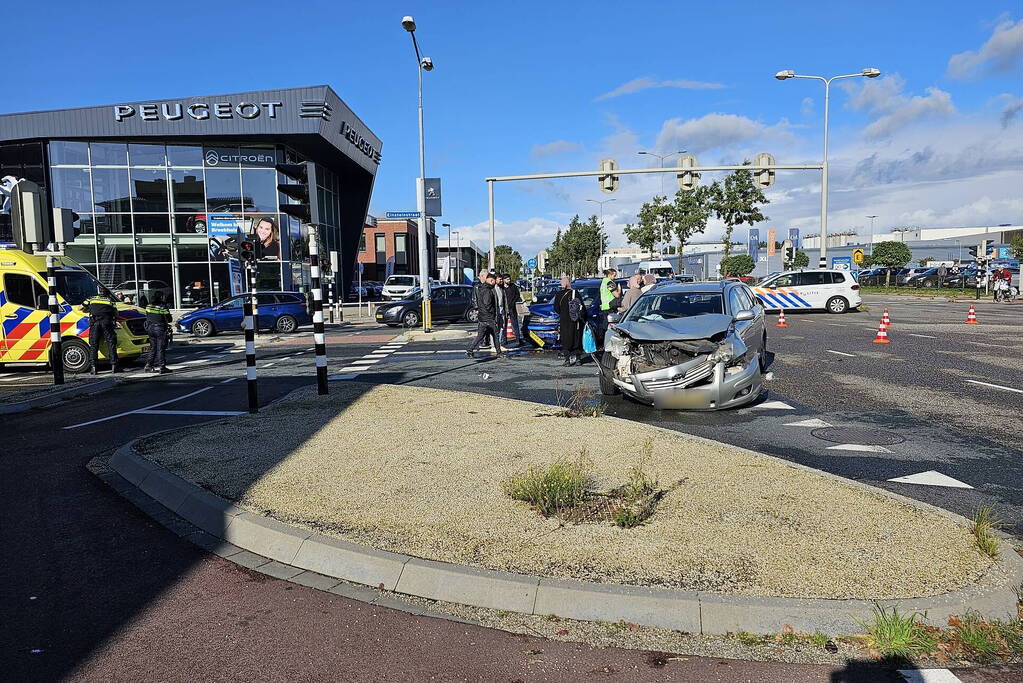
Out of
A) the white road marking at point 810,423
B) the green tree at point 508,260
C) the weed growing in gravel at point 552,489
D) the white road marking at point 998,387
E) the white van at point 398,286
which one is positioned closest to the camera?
the weed growing in gravel at point 552,489

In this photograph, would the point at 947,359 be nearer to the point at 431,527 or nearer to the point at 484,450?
the point at 484,450

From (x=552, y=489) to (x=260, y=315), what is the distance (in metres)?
21.4

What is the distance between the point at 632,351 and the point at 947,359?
794 centimetres

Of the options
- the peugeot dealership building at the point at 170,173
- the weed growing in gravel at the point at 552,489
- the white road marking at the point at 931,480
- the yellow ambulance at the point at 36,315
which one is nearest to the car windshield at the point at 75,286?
the yellow ambulance at the point at 36,315

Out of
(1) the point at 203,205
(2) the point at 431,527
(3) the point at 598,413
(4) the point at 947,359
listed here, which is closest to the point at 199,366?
(3) the point at 598,413

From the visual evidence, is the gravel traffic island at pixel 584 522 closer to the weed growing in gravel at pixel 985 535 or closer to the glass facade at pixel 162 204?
A: the weed growing in gravel at pixel 985 535

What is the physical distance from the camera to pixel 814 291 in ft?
91.7

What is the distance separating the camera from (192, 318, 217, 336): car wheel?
76.8ft

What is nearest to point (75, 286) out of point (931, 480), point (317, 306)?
point (317, 306)

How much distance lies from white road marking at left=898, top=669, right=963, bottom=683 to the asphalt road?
0.07m

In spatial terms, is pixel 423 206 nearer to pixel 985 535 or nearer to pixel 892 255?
pixel 985 535

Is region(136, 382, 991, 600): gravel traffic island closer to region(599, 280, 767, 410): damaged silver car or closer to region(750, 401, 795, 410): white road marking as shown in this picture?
region(599, 280, 767, 410): damaged silver car

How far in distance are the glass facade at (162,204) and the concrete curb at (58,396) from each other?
22.8m

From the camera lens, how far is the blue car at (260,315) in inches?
925
